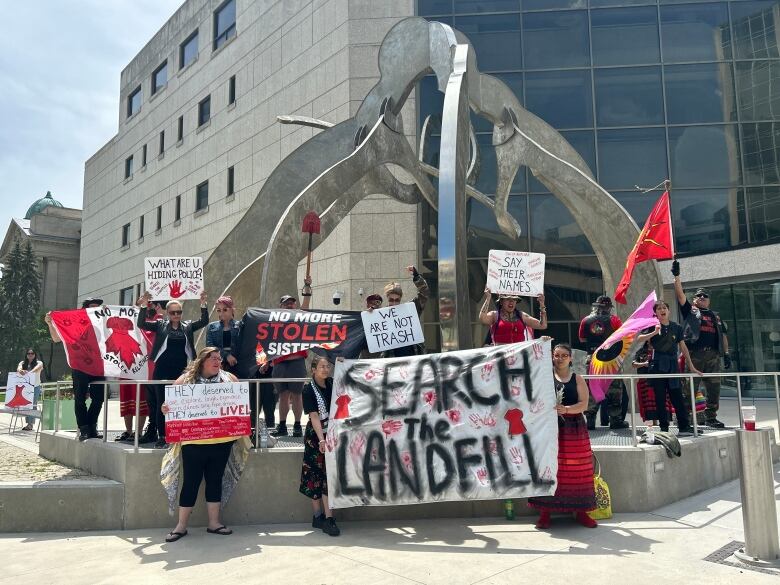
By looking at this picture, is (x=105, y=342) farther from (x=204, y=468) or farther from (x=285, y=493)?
(x=285, y=493)

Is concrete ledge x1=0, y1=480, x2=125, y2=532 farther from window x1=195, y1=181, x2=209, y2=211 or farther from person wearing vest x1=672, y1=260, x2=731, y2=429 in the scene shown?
window x1=195, y1=181, x2=209, y2=211

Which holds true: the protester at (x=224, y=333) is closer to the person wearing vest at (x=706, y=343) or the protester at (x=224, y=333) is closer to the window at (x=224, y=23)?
the person wearing vest at (x=706, y=343)

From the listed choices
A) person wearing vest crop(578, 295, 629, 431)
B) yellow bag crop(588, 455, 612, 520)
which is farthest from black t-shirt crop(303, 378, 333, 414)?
person wearing vest crop(578, 295, 629, 431)

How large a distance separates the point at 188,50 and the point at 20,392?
76.6 ft

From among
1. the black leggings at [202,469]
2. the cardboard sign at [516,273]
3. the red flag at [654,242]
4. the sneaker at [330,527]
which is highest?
the red flag at [654,242]

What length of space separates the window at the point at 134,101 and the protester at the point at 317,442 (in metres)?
35.2

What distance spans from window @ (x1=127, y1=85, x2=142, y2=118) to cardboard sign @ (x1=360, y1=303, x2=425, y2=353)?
3424 centimetres

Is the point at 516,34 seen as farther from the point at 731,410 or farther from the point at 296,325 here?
the point at 296,325

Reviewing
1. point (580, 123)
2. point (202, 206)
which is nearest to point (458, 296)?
point (580, 123)

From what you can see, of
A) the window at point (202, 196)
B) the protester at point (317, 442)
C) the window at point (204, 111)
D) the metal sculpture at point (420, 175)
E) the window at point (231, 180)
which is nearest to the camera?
the protester at point (317, 442)

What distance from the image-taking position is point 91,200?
41844 millimetres

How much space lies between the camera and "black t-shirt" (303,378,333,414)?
246 inches

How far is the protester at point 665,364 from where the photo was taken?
780 centimetres

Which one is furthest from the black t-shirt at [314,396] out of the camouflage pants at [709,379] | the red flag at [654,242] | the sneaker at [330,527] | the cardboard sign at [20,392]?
the cardboard sign at [20,392]
